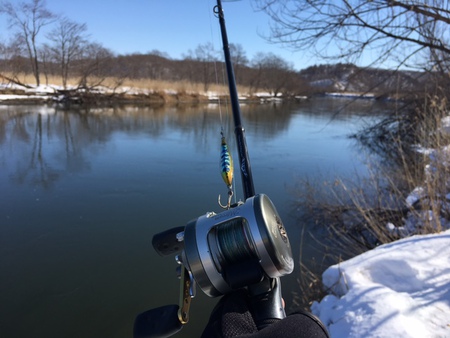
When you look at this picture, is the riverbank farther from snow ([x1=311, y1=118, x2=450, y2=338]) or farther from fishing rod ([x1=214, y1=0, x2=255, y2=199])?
snow ([x1=311, y1=118, x2=450, y2=338])

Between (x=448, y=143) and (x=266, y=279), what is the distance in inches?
168

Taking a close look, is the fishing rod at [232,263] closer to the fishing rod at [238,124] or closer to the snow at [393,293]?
the fishing rod at [238,124]

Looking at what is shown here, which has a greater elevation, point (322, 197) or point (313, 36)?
point (313, 36)

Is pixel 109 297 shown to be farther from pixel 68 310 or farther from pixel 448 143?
pixel 448 143

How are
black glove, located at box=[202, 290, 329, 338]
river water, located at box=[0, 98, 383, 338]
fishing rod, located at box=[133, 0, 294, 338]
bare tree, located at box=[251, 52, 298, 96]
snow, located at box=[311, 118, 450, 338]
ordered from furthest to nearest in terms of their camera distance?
1. bare tree, located at box=[251, 52, 298, 96]
2. river water, located at box=[0, 98, 383, 338]
3. snow, located at box=[311, 118, 450, 338]
4. fishing rod, located at box=[133, 0, 294, 338]
5. black glove, located at box=[202, 290, 329, 338]

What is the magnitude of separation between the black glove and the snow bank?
1272 millimetres

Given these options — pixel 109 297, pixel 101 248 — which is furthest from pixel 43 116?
pixel 109 297

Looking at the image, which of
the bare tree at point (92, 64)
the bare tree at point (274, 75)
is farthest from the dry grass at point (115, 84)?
the bare tree at point (274, 75)

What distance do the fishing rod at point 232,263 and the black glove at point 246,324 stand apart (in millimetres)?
38

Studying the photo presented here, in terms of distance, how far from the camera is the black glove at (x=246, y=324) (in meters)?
0.75

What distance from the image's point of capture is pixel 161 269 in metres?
3.78

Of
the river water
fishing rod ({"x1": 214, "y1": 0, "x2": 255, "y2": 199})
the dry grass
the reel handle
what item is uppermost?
the dry grass

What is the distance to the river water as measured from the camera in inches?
125

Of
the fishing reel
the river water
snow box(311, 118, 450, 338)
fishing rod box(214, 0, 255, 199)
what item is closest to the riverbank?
the river water
